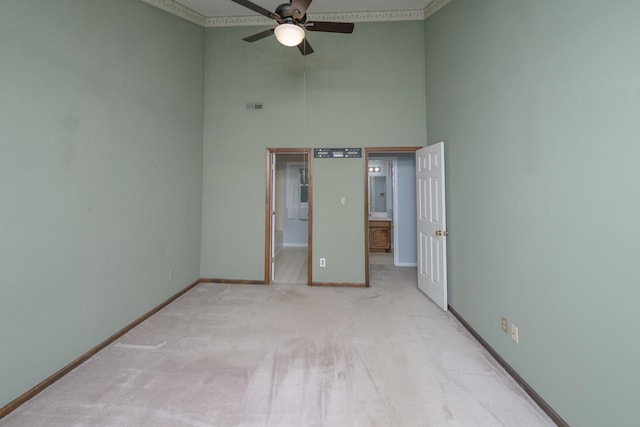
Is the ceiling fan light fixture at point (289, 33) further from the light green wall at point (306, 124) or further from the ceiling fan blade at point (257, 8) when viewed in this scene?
the light green wall at point (306, 124)

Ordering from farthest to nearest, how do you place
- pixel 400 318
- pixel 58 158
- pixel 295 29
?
pixel 400 318 < pixel 295 29 < pixel 58 158

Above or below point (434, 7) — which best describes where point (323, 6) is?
above

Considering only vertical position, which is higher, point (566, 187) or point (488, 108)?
point (488, 108)

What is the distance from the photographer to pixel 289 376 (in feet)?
5.96

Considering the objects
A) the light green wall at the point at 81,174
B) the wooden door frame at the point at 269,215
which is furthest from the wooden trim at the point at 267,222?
the light green wall at the point at 81,174

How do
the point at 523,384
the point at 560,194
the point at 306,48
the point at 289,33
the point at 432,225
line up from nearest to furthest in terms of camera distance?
1. the point at 560,194
2. the point at 523,384
3. the point at 289,33
4. the point at 306,48
5. the point at 432,225

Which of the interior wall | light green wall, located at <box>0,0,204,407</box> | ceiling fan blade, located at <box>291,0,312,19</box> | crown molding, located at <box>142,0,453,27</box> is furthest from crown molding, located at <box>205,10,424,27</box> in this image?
the interior wall

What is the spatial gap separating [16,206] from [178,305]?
6.14 ft

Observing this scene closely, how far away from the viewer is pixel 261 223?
375cm

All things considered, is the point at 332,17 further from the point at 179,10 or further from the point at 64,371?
the point at 64,371

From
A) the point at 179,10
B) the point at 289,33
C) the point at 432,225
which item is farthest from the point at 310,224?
the point at 179,10

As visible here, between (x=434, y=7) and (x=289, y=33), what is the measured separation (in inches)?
93.5

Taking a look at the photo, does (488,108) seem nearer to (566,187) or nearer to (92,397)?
(566,187)

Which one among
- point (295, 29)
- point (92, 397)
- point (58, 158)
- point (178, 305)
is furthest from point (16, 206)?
point (295, 29)
